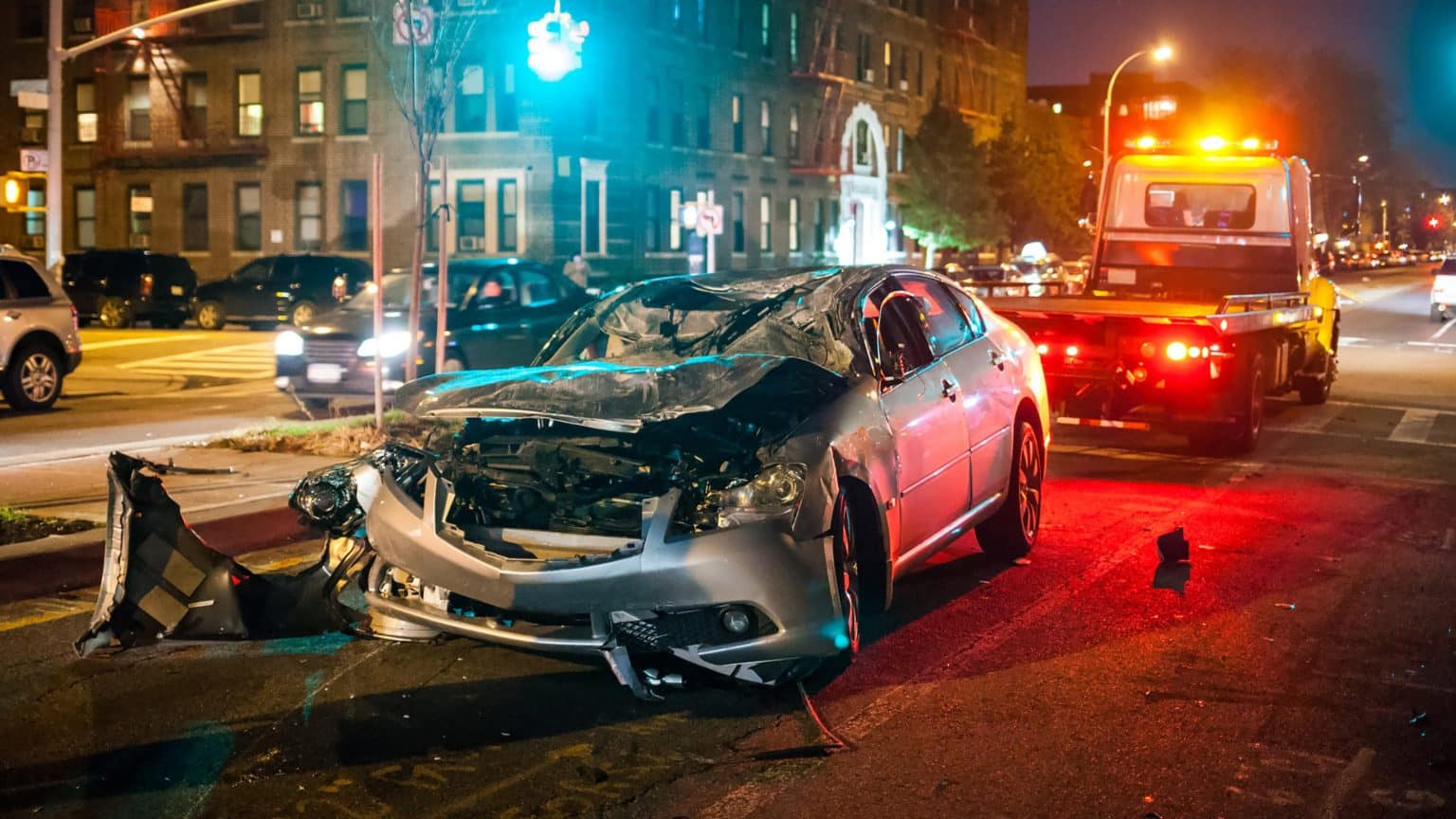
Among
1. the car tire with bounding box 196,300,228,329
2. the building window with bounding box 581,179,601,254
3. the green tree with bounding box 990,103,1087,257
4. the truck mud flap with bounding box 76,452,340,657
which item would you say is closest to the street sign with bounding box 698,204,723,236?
the car tire with bounding box 196,300,228,329

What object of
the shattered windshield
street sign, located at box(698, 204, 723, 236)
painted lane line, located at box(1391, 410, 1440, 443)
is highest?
street sign, located at box(698, 204, 723, 236)

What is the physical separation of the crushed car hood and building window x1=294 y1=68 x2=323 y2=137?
39.8 m

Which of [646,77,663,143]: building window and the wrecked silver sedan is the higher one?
[646,77,663,143]: building window

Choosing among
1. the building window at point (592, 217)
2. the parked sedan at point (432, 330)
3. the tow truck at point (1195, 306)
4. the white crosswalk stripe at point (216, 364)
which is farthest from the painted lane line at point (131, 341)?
the tow truck at point (1195, 306)

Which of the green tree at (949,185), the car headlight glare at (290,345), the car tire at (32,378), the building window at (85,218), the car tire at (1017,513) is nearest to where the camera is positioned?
the car tire at (1017,513)

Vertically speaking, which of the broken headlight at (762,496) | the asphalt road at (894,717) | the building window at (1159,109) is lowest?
the asphalt road at (894,717)

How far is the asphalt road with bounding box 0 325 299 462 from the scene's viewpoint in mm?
14883

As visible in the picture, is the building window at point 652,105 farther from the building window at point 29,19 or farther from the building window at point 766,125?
the building window at point 29,19

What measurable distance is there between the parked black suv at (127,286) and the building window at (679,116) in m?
16.5

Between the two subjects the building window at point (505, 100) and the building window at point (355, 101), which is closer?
the building window at point (505, 100)

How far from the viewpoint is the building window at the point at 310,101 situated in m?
43.6

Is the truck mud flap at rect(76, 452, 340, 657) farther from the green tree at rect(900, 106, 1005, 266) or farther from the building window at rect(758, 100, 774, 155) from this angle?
the green tree at rect(900, 106, 1005, 266)

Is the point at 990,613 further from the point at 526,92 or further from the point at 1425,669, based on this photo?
the point at 526,92

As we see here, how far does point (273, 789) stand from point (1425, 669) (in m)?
4.73
